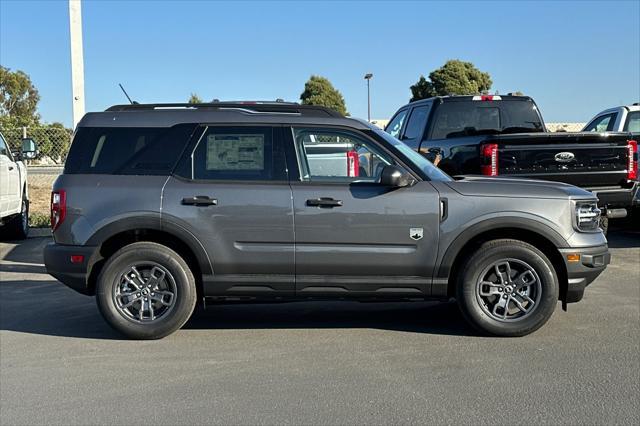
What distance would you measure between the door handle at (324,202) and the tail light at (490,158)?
3.20 metres

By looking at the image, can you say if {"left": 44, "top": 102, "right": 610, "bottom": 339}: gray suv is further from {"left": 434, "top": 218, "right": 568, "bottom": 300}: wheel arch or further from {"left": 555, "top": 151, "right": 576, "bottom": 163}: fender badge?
{"left": 555, "top": 151, "right": 576, "bottom": 163}: fender badge

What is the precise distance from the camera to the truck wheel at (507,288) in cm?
532

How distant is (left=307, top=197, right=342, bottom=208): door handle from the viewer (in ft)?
17.3

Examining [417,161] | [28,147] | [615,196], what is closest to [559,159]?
[615,196]

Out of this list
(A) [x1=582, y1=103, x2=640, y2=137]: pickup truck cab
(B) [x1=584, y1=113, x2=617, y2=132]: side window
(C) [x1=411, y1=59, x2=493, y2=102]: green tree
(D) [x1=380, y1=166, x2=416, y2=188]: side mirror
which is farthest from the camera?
(C) [x1=411, y1=59, x2=493, y2=102]: green tree

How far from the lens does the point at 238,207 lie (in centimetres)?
532

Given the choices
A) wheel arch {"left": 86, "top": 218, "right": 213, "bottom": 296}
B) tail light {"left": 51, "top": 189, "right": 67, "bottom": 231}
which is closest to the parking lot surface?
wheel arch {"left": 86, "top": 218, "right": 213, "bottom": 296}

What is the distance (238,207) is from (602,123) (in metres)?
9.22

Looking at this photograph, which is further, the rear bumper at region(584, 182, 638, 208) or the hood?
the rear bumper at region(584, 182, 638, 208)

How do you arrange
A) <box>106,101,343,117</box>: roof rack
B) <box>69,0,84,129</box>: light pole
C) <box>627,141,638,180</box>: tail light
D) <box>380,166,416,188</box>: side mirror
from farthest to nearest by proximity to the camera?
<box>69,0,84,129</box>: light pole, <box>627,141,638,180</box>: tail light, <box>106,101,343,117</box>: roof rack, <box>380,166,416,188</box>: side mirror

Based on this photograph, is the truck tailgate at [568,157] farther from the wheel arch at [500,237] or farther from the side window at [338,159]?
the side window at [338,159]

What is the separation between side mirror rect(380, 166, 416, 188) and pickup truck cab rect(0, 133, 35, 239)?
7.36 meters

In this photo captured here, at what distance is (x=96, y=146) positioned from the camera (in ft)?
18.2

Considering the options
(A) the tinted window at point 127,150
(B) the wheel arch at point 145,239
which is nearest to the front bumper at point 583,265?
(B) the wheel arch at point 145,239
